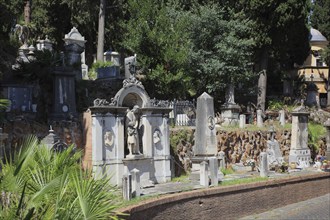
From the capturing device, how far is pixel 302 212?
699 inches

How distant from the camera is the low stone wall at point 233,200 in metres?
13.6

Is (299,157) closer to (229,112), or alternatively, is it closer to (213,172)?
(229,112)

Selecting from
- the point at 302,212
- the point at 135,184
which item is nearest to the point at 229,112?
the point at 302,212

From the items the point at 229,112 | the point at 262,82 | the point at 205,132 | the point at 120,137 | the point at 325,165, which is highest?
the point at 262,82

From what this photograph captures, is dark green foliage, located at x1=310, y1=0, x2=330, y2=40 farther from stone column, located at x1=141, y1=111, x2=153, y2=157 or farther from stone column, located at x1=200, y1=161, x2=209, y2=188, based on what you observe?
stone column, located at x1=200, y1=161, x2=209, y2=188

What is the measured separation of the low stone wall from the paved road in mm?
286

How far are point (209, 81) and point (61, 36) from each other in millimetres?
13558

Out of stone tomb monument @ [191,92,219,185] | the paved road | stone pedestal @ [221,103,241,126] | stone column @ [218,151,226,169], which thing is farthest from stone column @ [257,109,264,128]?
stone tomb monument @ [191,92,219,185]

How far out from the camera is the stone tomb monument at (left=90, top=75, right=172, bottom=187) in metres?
16.4

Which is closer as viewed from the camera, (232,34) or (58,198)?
(58,198)

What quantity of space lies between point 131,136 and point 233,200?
410 centimetres

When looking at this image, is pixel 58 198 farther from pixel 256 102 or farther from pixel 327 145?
pixel 256 102

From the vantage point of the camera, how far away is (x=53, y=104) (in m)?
19.0

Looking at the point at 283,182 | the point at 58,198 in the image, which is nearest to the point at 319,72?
the point at 283,182
